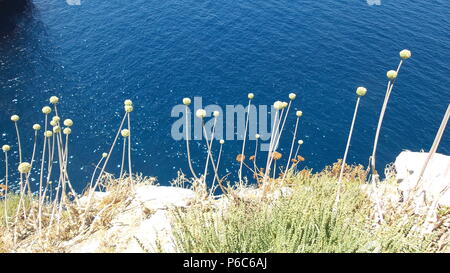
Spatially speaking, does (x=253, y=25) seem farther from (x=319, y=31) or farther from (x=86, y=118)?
(x=86, y=118)

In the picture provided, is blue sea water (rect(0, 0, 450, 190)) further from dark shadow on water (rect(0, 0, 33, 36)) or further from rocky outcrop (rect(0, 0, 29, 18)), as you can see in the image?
rocky outcrop (rect(0, 0, 29, 18))

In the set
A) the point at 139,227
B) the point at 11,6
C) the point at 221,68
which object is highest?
the point at 11,6

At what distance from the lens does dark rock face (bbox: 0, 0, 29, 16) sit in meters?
39.5

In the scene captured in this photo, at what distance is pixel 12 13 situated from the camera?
39.8 m

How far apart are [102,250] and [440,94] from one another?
32.8 metres

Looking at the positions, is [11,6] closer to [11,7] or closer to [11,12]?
[11,7]

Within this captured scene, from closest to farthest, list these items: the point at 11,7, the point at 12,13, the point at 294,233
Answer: the point at 294,233, the point at 12,13, the point at 11,7

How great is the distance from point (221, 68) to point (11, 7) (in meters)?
24.1

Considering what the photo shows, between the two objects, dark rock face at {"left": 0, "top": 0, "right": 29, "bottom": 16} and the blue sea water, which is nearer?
the blue sea water

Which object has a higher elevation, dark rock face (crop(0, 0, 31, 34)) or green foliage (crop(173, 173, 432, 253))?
dark rock face (crop(0, 0, 31, 34))

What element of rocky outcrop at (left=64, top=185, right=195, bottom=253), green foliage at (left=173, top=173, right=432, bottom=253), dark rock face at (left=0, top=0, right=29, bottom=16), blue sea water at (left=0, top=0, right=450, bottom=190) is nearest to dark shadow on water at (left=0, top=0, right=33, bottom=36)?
dark rock face at (left=0, top=0, right=29, bottom=16)

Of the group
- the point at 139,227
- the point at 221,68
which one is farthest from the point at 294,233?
the point at 221,68
